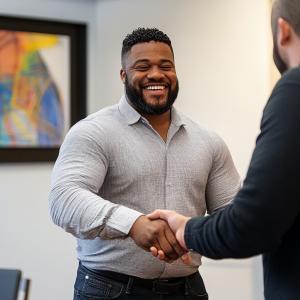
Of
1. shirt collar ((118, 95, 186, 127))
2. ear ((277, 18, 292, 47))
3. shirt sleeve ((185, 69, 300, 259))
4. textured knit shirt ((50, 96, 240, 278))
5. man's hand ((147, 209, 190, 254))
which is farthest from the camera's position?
shirt collar ((118, 95, 186, 127))

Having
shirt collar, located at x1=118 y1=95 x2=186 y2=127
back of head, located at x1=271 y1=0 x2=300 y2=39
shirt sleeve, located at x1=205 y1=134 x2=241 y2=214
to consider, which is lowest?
shirt sleeve, located at x1=205 y1=134 x2=241 y2=214

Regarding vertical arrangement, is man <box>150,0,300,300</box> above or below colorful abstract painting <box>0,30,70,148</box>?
below

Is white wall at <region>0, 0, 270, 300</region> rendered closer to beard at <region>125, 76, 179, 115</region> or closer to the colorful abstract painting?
the colorful abstract painting

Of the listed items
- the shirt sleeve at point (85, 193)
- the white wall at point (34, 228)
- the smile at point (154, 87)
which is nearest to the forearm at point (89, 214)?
the shirt sleeve at point (85, 193)

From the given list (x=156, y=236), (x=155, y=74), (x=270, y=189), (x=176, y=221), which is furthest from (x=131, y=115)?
(x=270, y=189)

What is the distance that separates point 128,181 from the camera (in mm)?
1785

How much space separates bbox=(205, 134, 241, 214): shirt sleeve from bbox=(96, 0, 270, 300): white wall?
3.05 feet

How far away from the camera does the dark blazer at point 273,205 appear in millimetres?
996

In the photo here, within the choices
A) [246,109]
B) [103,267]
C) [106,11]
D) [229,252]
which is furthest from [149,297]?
[106,11]

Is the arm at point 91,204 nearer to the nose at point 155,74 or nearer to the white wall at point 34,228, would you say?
the nose at point 155,74

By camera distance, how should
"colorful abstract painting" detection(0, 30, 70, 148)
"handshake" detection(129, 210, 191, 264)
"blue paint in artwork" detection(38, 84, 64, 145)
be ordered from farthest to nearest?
"blue paint in artwork" detection(38, 84, 64, 145), "colorful abstract painting" detection(0, 30, 70, 148), "handshake" detection(129, 210, 191, 264)

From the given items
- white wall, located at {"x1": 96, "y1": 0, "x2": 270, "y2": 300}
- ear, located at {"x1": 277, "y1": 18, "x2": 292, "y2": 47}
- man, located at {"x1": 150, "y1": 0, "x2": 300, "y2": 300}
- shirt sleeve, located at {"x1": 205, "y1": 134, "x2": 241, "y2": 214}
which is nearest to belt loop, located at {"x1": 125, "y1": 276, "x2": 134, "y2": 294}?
shirt sleeve, located at {"x1": 205, "y1": 134, "x2": 241, "y2": 214}

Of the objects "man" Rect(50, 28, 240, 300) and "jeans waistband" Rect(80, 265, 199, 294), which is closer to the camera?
"man" Rect(50, 28, 240, 300)

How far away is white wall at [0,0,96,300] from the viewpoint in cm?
320
